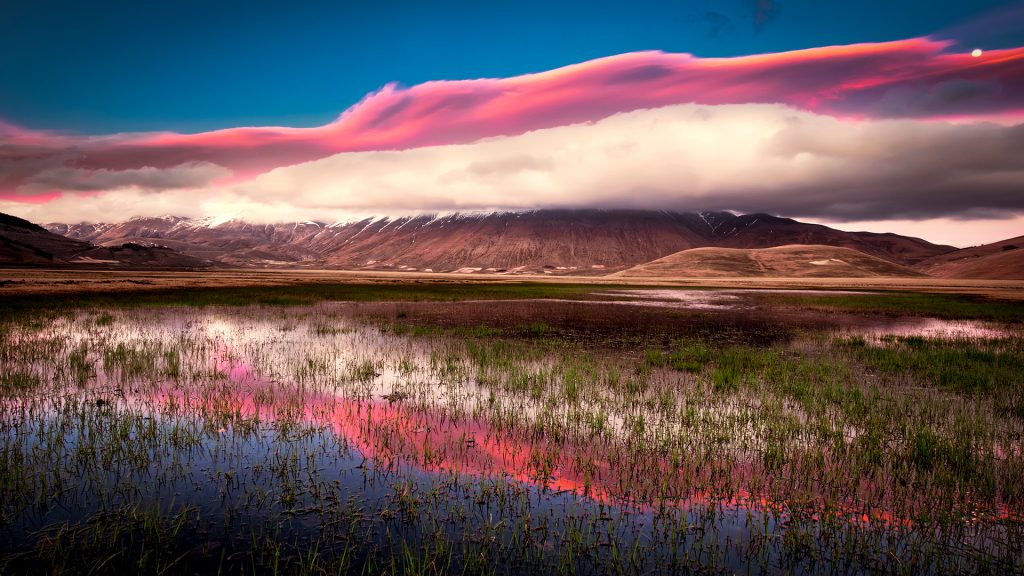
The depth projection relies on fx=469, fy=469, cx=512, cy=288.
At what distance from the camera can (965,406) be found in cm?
1423

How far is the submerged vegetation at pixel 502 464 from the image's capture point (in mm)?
6676

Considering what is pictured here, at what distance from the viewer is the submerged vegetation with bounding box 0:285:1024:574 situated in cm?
668

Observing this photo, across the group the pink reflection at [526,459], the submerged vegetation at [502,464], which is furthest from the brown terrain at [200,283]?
the pink reflection at [526,459]

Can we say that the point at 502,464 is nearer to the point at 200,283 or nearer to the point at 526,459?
the point at 526,459

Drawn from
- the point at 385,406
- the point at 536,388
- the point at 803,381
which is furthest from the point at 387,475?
the point at 803,381

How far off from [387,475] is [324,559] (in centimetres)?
269

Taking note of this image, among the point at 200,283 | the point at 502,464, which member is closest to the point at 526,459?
the point at 502,464

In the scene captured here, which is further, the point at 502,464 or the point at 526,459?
the point at 526,459

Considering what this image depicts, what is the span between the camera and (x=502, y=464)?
32.3 feet

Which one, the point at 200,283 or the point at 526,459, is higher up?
the point at 200,283

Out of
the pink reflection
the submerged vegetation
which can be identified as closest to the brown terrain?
the submerged vegetation

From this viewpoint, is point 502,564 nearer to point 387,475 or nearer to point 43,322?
point 387,475

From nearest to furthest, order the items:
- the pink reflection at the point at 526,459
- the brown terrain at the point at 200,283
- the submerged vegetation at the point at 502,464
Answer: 1. the submerged vegetation at the point at 502,464
2. the pink reflection at the point at 526,459
3. the brown terrain at the point at 200,283

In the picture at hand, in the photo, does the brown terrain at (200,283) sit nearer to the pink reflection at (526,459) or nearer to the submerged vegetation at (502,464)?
the submerged vegetation at (502,464)
